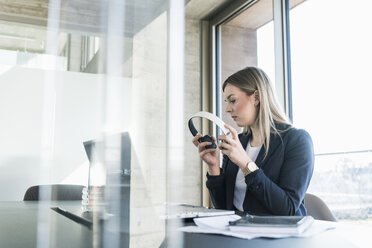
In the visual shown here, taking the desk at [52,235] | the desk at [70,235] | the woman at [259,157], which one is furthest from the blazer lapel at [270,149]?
the desk at [52,235]

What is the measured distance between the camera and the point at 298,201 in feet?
4.25

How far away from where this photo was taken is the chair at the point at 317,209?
1.47 meters

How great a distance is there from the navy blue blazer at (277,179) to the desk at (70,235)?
0.36 metres

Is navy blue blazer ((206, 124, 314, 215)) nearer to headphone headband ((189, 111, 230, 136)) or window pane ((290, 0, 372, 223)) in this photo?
headphone headband ((189, 111, 230, 136))

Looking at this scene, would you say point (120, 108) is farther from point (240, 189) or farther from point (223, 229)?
point (240, 189)

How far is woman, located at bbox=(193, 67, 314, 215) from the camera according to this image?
1.28 m

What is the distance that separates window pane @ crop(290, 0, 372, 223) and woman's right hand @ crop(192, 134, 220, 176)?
127 cm

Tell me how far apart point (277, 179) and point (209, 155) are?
0.28 meters

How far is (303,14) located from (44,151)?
284 cm

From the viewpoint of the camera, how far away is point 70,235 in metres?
0.50

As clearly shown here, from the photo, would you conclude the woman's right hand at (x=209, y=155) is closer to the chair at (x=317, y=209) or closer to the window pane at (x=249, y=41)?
the chair at (x=317, y=209)

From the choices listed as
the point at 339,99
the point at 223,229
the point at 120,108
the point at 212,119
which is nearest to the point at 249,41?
the point at 339,99

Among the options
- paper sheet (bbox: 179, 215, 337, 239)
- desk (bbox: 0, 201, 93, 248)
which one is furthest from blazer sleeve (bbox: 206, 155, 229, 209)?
desk (bbox: 0, 201, 93, 248)

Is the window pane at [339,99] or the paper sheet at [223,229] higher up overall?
the window pane at [339,99]
